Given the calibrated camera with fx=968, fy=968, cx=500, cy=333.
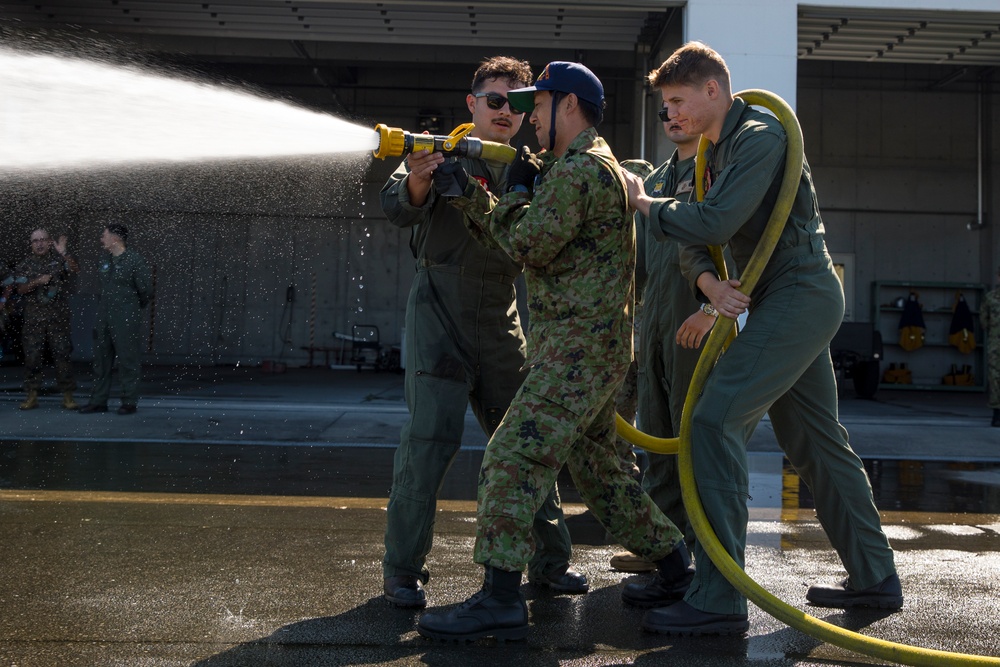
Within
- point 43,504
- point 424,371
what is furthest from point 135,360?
point 424,371

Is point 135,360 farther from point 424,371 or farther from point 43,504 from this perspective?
point 424,371

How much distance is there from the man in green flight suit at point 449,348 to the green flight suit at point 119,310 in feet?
22.1

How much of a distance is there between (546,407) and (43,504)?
3.28 m

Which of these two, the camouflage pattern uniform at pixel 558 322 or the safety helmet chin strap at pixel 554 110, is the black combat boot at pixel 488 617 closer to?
the camouflage pattern uniform at pixel 558 322

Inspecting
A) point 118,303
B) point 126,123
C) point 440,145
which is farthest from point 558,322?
point 118,303

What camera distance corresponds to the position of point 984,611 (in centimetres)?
343

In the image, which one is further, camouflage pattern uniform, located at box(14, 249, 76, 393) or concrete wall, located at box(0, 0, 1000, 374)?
concrete wall, located at box(0, 0, 1000, 374)

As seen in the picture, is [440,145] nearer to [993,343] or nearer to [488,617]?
[488,617]

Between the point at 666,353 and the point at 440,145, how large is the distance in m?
1.41

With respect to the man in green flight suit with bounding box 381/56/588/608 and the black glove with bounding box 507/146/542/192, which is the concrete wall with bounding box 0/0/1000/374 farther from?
the black glove with bounding box 507/146/542/192

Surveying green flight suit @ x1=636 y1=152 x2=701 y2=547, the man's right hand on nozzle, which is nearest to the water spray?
the man's right hand on nozzle

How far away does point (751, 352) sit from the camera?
3184 mm

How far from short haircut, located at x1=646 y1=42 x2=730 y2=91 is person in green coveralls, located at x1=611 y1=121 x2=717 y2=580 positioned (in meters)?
0.64

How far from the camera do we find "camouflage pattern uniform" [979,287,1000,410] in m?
10.3
